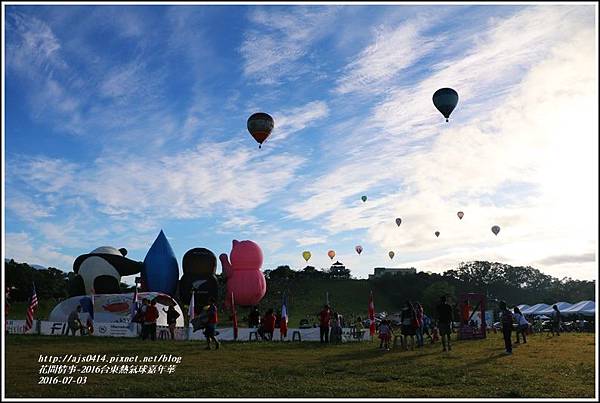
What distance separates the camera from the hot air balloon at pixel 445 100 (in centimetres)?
2797

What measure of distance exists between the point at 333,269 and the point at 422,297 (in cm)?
3295

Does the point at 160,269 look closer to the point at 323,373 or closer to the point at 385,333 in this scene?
the point at 385,333

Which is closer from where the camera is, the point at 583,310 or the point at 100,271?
the point at 100,271

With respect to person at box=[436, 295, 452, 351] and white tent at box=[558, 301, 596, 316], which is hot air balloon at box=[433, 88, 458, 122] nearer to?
person at box=[436, 295, 452, 351]

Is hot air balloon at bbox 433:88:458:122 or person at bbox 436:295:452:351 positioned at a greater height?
hot air balloon at bbox 433:88:458:122

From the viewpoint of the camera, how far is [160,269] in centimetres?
3541

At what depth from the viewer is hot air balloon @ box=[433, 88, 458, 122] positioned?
28.0m

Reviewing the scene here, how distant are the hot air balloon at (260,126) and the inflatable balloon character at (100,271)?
13148 mm

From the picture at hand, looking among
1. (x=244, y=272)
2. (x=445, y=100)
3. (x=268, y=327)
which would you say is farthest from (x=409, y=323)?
(x=244, y=272)

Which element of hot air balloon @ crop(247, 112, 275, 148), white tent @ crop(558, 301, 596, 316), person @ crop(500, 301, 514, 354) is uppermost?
hot air balloon @ crop(247, 112, 275, 148)

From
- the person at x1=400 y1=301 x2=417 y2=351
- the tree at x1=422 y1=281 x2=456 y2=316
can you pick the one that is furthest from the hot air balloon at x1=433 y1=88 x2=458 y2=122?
the tree at x1=422 y1=281 x2=456 y2=316

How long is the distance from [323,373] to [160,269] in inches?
990

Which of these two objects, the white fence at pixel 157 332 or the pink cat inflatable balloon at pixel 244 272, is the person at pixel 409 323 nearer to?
the white fence at pixel 157 332

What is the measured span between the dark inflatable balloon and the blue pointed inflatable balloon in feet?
2.06
